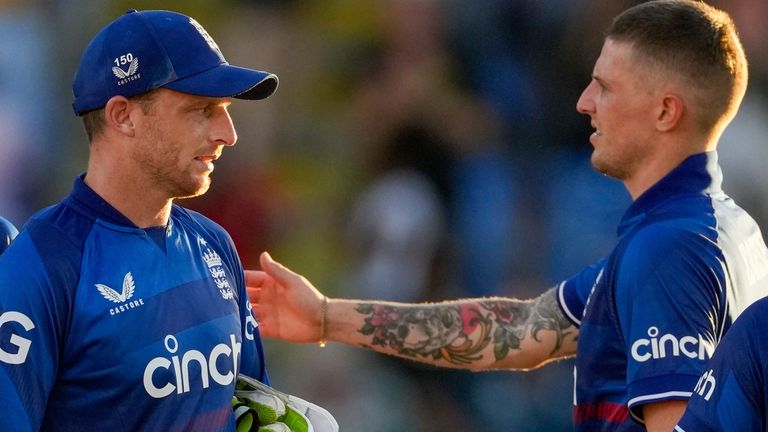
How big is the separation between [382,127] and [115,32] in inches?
169

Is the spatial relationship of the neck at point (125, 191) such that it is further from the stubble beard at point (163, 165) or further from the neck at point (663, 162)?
the neck at point (663, 162)

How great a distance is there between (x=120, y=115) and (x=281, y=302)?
4.66 feet

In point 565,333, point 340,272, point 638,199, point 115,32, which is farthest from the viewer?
point 340,272

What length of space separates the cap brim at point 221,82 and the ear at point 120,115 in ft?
0.44

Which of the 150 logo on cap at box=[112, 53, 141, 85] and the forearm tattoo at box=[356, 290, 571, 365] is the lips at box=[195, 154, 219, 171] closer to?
the 150 logo on cap at box=[112, 53, 141, 85]

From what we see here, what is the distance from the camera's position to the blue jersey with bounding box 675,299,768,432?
3.08 meters

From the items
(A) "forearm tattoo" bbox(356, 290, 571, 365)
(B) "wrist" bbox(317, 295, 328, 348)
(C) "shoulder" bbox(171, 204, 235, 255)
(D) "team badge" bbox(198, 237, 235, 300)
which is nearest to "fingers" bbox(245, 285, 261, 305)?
(B) "wrist" bbox(317, 295, 328, 348)

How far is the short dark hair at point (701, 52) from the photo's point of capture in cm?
444

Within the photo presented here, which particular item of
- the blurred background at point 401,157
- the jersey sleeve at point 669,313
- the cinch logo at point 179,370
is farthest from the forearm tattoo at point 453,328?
the blurred background at point 401,157

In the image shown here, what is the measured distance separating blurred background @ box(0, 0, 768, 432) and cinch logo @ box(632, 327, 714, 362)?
3.93 m

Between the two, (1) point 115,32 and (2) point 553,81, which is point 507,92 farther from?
(1) point 115,32

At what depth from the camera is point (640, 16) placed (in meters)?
4.59

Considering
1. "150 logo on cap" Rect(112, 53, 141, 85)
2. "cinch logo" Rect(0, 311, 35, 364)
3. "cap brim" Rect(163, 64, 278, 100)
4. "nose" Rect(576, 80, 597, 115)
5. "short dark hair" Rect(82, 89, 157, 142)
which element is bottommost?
"cinch logo" Rect(0, 311, 35, 364)

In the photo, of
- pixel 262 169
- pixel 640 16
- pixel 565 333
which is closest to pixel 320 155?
pixel 262 169
